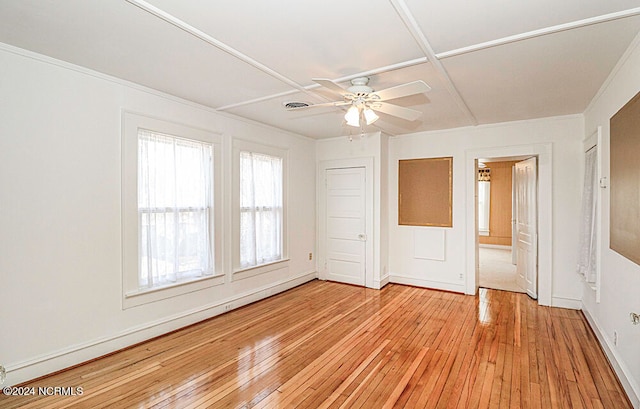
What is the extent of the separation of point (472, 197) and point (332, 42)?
12.2 ft

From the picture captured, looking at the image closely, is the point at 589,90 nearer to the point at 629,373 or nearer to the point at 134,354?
the point at 629,373

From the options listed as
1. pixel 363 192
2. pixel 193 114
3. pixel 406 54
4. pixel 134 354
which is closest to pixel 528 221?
pixel 363 192

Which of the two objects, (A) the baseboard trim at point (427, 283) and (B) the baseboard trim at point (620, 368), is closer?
(B) the baseboard trim at point (620, 368)

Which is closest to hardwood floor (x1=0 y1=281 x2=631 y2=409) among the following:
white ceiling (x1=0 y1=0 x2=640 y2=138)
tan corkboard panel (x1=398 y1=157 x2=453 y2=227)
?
tan corkboard panel (x1=398 y1=157 x2=453 y2=227)

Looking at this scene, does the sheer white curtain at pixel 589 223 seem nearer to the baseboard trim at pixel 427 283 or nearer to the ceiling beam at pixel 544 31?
A: the baseboard trim at pixel 427 283

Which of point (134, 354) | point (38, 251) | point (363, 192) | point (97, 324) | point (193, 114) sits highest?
point (193, 114)

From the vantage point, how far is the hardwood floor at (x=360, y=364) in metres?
2.43

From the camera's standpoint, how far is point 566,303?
4418 mm

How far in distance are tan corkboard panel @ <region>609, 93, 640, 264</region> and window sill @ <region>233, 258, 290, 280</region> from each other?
402 cm

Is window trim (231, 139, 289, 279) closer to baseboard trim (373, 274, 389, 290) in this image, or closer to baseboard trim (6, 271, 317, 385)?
baseboard trim (6, 271, 317, 385)

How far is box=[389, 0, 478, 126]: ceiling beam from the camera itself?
193 cm

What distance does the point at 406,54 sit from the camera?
8.29 ft

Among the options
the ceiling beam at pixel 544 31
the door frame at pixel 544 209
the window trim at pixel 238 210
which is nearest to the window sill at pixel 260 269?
the window trim at pixel 238 210

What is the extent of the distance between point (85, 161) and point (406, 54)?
2.93 meters
